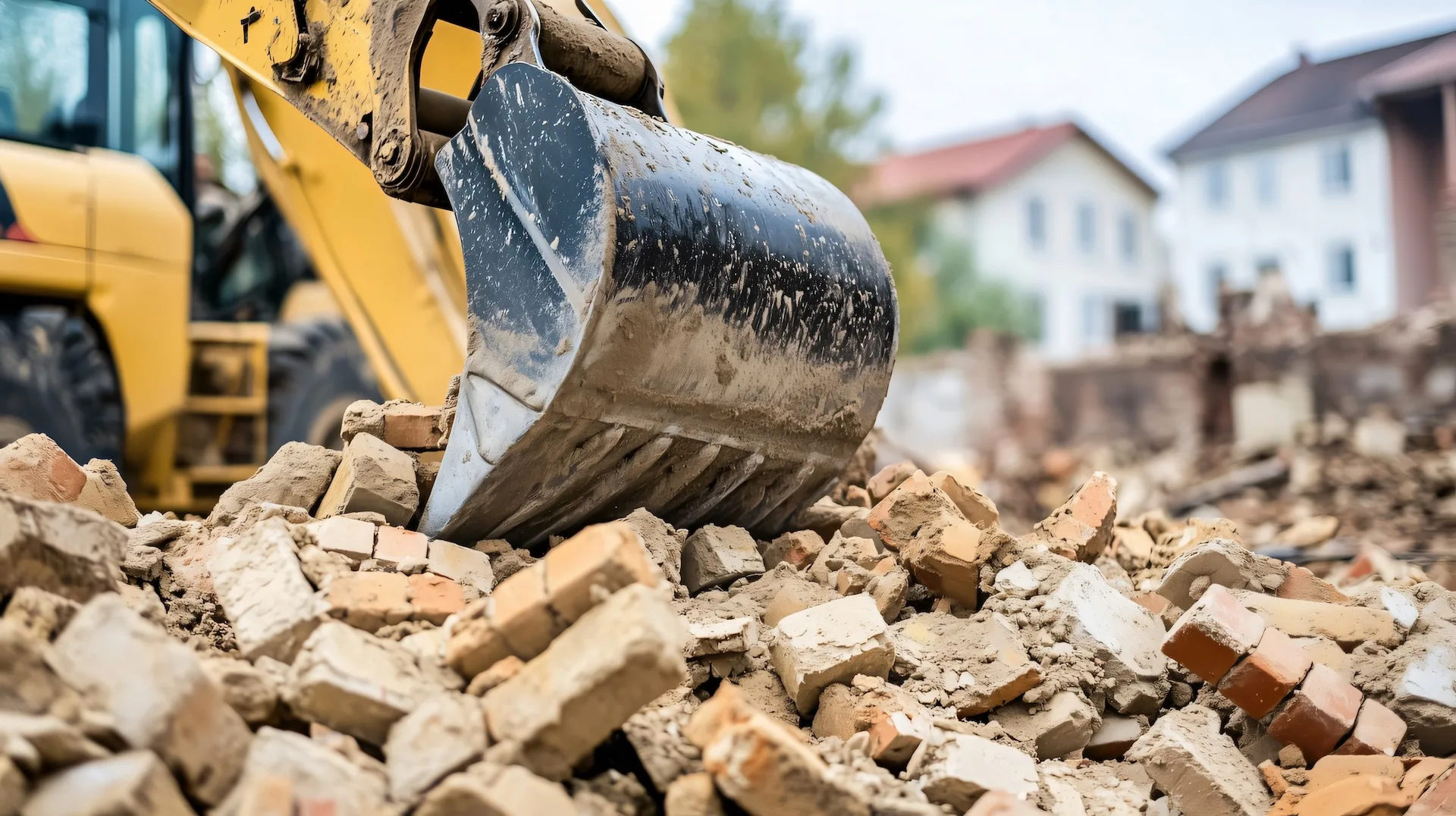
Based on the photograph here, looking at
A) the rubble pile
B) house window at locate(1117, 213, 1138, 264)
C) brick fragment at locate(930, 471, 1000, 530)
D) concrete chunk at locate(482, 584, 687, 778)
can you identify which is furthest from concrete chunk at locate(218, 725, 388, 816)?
house window at locate(1117, 213, 1138, 264)

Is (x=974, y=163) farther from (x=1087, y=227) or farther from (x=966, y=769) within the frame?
(x=966, y=769)

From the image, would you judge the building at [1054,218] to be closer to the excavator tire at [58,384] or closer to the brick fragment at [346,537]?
the excavator tire at [58,384]

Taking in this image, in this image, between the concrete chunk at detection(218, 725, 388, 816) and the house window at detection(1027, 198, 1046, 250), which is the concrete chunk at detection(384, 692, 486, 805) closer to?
the concrete chunk at detection(218, 725, 388, 816)

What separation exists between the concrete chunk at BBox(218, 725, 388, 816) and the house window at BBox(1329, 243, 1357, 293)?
25.9 metres

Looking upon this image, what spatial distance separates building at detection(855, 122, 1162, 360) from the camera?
101 ft

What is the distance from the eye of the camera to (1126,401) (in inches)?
635

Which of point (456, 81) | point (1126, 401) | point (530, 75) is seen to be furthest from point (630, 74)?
point (1126, 401)

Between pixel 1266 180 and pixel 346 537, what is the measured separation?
88.8 feet

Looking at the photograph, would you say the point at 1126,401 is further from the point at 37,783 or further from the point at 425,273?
the point at 37,783

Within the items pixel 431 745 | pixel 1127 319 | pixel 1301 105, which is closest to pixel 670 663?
pixel 431 745

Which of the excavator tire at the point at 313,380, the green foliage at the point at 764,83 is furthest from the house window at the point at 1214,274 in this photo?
the excavator tire at the point at 313,380

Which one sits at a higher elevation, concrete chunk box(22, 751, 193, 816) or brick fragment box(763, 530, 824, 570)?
concrete chunk box(22, 751, 193, 816)

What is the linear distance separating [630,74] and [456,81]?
3.99 ft

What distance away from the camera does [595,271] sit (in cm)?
244
